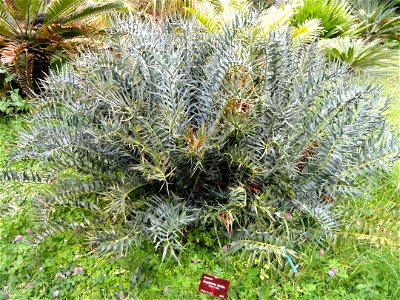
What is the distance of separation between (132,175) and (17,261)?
78 cm

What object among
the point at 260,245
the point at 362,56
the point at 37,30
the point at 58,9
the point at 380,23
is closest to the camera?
the point at 260,245

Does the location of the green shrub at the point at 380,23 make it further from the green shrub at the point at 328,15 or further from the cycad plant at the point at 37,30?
the cycad plant at the point at 37,30

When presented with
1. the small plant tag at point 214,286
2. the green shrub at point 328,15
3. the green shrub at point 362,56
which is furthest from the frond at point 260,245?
the green shrub at point 328,15

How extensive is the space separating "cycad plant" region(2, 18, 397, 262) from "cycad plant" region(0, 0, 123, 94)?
164 centimetres

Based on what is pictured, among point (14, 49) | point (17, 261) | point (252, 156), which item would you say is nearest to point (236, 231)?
point (252, 156)

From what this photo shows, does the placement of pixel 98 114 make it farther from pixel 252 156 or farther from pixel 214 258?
pixel 214 258

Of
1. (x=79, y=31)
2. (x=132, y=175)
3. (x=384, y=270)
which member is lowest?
(x=384, y=270)

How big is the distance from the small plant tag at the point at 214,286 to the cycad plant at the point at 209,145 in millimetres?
188

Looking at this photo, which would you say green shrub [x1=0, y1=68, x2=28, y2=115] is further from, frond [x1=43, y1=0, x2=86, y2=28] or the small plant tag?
the small plant tag

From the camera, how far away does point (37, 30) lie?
149 inches

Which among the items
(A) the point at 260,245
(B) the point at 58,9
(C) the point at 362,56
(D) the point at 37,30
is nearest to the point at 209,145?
(A) the point at 260,245

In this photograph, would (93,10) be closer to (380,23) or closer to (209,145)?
(209,145)

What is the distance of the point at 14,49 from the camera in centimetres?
356

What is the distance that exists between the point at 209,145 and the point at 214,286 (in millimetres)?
694
